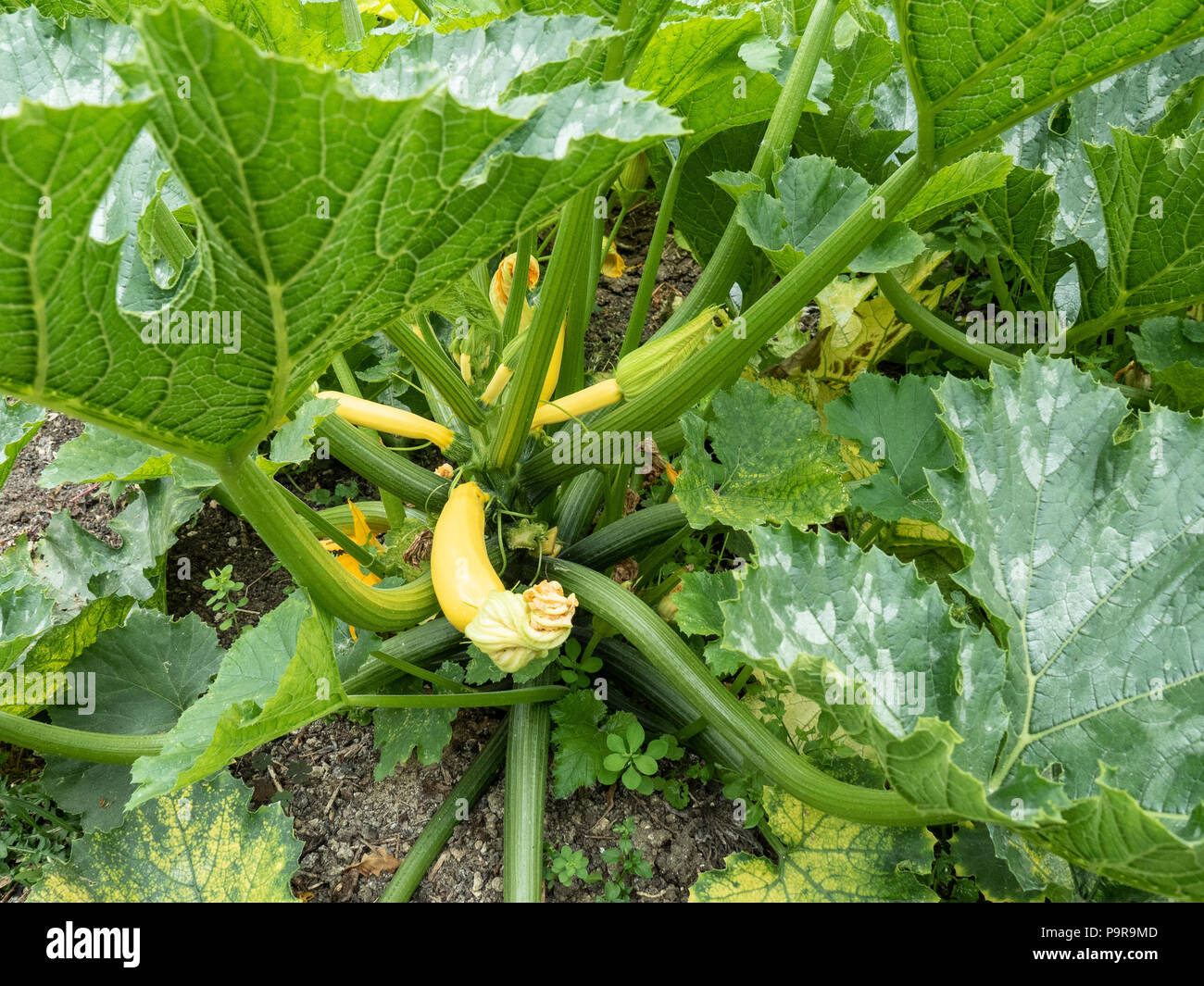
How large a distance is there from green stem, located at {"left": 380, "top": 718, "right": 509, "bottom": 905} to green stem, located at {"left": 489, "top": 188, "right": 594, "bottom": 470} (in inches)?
24.4

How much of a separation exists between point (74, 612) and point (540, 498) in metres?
1.00

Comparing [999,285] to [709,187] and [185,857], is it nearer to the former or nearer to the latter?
[709,187]

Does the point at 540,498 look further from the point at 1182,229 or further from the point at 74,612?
the point at 1182,229

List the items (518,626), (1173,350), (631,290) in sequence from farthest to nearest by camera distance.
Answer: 1. (631,290)
2. (1173,350)
3. (518,626)

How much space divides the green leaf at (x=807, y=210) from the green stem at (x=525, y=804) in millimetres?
984

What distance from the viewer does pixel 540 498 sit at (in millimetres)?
1912

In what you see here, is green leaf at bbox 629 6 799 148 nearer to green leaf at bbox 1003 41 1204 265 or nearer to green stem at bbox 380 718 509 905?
green leaf at bbox 1003 41 1204 265

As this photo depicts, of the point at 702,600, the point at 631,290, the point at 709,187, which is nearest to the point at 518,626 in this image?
the point at 702,600

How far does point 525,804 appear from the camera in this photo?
161cm

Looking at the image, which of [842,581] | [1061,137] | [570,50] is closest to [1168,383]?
[1061,137]

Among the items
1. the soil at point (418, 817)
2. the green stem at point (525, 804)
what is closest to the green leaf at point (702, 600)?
the green stem at point (525, 804)

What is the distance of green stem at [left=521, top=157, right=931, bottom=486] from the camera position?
53.1 inches

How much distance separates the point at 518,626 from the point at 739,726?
1.37 ft

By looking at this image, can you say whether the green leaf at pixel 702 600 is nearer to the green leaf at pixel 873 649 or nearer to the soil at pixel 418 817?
the green leaf at pixel 873 649
